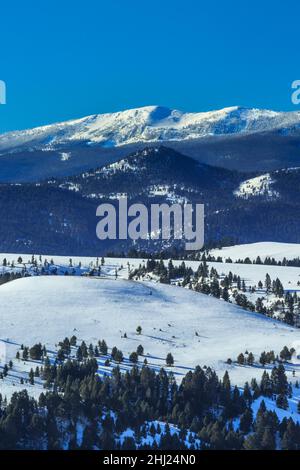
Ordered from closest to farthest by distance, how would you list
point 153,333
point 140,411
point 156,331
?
point 140,411
point 153,333
point 156,331

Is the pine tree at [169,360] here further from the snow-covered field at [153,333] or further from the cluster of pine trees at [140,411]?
the cluster of pine trees at [140,411]

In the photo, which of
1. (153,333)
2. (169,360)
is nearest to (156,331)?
(153,333)

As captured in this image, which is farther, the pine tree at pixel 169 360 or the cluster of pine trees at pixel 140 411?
the pine tree at pixel 169 360

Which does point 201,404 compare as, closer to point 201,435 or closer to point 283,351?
point 201,435

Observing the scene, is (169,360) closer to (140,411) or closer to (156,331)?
(156,331)

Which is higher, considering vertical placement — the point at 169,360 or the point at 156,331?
the point at 156,331

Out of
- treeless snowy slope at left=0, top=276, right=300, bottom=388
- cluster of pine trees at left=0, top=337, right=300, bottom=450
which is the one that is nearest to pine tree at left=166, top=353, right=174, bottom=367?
treeless snowy slope at left=0, top=276, right=300, bottom=388

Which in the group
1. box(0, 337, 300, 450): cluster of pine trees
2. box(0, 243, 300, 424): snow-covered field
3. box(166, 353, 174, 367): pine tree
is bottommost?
box(0, 337, 300, 450): cluster of pine trees

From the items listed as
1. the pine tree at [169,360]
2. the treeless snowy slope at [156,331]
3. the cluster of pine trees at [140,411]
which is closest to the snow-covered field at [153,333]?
the treeless snowy slope at [156,331]

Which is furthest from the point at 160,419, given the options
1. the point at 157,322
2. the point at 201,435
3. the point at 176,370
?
the point at 157,322

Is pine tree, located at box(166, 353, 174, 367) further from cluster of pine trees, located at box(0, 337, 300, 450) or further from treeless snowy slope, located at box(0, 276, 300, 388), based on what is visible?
cluster of pine trees, located at box(0, 337, 300, 450)
